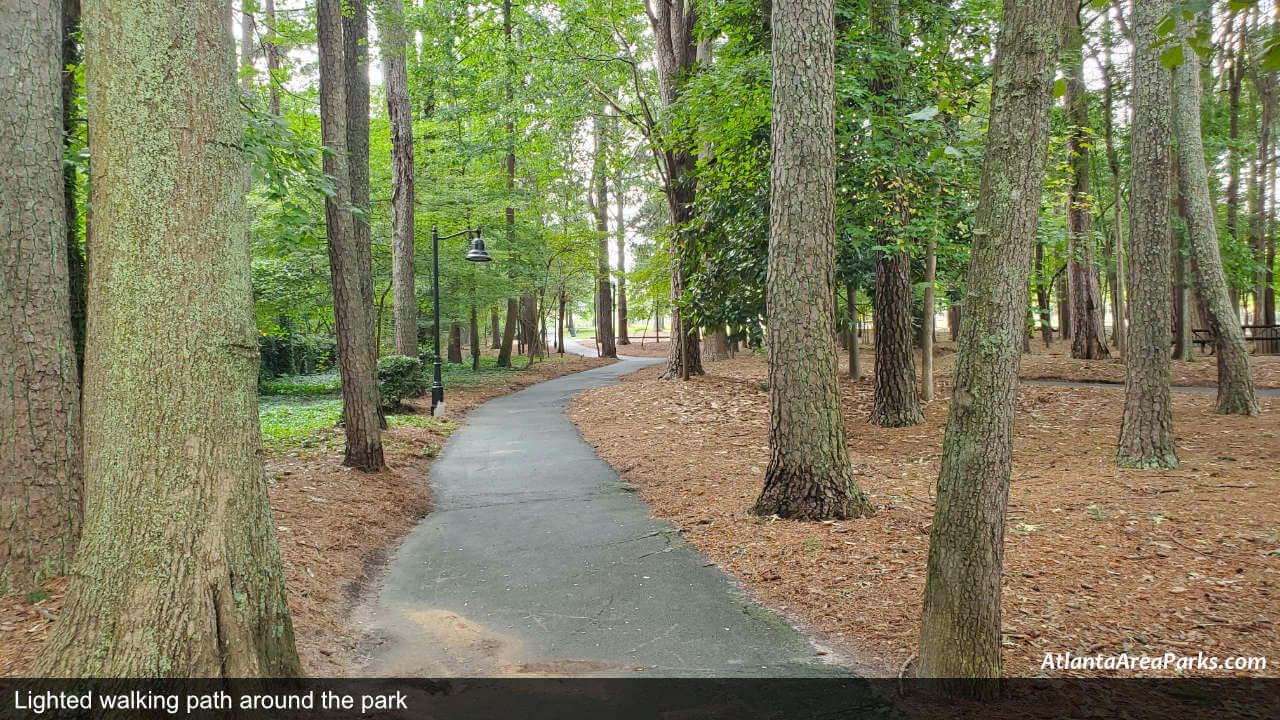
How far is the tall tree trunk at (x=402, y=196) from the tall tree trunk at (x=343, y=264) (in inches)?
293

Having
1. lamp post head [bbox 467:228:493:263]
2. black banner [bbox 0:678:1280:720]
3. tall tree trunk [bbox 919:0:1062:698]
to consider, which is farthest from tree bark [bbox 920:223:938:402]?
lamp post head [bbox 467:228:493:263]

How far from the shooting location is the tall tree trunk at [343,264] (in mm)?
8211

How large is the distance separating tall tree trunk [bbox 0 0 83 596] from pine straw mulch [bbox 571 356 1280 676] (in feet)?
14.7

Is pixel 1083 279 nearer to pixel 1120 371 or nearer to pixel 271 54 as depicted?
pixel 1120 371

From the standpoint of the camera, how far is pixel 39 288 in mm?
4055

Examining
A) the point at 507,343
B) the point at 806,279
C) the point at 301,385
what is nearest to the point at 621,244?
the point at 507,343

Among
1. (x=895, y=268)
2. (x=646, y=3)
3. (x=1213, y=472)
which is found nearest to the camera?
(x=1213, y=472)

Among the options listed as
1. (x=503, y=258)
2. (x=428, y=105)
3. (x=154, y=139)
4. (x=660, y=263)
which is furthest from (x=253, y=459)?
(x=428, y=105)

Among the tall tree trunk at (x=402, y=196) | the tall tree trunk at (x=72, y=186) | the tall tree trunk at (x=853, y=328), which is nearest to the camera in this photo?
the tall tree trunk at (x=72, y=186)

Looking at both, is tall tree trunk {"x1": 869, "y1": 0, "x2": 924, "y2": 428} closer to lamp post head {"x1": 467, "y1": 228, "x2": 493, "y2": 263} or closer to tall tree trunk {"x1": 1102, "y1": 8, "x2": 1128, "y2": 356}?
tall tree trunk {"x1": 1102, "y1": 8, "x2": 1128, "y2": 356}

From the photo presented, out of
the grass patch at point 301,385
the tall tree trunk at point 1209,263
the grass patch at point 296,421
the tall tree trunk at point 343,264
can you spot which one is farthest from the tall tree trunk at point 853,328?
the grass patch at point 301,385

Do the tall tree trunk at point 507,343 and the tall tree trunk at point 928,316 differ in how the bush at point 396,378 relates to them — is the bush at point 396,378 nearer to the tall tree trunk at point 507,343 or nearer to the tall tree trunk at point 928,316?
the tall tree trunk at point 928,316

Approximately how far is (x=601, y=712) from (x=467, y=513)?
4409 millimetres

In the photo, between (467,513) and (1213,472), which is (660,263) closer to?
(467,513)
